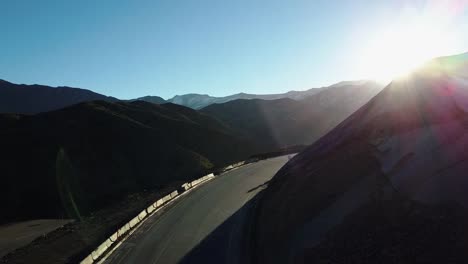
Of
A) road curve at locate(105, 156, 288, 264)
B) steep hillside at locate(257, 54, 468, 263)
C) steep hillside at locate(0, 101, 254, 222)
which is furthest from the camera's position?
steep hillside at locate(0, 101, 254, 222)

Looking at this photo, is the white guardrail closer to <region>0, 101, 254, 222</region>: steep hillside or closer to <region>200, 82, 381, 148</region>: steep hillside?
<region>0, 101, 254, 222</region>: steep hillside

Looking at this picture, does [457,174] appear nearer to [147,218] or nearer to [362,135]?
[362,135]

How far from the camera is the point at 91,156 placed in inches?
3108

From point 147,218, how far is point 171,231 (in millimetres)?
5113

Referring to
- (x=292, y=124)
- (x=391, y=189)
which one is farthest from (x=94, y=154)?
(x=292, y=124)

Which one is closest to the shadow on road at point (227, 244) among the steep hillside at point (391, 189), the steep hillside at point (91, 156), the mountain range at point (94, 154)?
the steep hillside at point (391, 189)

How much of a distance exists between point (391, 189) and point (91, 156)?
72.0 metres

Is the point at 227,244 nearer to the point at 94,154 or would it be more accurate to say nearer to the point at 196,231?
the point at 196,231

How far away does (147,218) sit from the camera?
96.4ft

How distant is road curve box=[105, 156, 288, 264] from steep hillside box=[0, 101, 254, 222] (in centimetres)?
2123

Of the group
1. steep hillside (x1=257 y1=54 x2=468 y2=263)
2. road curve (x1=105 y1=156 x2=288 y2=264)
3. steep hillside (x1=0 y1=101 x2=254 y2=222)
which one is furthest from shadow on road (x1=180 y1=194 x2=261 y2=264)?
steep hillside (x1=0 y1=101 x2=254 y2=222)

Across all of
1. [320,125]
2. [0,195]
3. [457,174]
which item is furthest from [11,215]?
[320,125]

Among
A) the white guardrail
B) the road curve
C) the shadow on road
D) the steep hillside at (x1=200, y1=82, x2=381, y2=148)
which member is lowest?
the shadow on road

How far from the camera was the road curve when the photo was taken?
19984 mm
